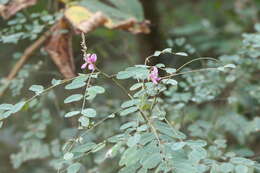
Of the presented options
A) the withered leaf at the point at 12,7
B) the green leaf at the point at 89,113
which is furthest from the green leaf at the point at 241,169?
the withered leaf at the point at 12,7

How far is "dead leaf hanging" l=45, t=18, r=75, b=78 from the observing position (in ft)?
5.81

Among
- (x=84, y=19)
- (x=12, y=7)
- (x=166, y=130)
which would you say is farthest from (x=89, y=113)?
(x=12, y=7)

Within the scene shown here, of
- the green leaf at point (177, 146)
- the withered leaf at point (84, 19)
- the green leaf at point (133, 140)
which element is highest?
the withered leaf at point (84, 19)

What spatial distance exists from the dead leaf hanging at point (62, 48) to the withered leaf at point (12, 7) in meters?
0.15

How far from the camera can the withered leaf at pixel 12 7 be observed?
1776mm

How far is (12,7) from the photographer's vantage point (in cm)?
179

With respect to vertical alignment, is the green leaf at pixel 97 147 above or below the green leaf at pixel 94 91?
below

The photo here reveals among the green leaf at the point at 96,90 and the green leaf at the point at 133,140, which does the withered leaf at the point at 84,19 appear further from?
the green leaf at the point at 133,140

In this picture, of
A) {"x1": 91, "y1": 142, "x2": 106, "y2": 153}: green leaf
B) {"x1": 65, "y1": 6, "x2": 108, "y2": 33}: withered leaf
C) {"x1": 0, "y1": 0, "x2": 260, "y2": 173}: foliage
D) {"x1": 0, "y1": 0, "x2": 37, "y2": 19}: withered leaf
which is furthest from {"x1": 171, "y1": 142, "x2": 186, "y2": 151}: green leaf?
{"x1": 0, "y1": 0, "x2": 37, "y2": 19}: withered leaf

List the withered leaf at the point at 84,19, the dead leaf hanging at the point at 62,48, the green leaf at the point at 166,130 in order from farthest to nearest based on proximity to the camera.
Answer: the dead leaf hanging at the point at 62,48
the withered leaf at the point at 84,19
the green leaf at the point at 166,130

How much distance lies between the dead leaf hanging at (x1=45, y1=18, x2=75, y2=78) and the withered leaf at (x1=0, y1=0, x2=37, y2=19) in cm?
15

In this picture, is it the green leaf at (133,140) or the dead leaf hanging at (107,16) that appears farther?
the dead leaf hanging at (107,16)

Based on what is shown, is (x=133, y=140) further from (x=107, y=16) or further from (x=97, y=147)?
(x=107, y=16)

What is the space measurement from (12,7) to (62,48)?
0.24 meters
